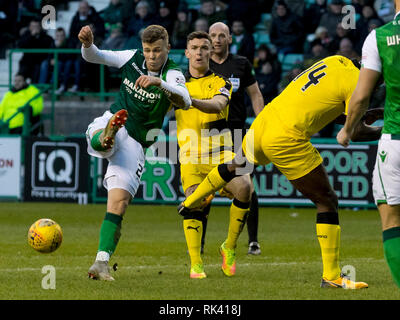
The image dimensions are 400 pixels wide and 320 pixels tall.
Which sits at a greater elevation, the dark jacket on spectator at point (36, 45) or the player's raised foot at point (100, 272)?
the dark jacket on spectator at point (36, 45)

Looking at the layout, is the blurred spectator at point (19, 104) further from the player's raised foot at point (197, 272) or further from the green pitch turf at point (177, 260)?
the player's raised foot at point (197, 272)

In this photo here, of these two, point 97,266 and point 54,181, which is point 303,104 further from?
point 54,181

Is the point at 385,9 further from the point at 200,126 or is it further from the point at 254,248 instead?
the point at 200,126

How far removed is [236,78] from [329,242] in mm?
3300

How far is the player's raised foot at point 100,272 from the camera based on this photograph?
25.3ft

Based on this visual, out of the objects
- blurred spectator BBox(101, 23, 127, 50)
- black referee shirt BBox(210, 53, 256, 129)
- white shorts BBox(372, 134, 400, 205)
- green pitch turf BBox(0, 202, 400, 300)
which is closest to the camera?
white shorts BBox(372, 134, 400, 205)

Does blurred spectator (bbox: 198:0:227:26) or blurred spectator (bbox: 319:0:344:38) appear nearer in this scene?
blurred spectator (bbox: 319:0:344:38)

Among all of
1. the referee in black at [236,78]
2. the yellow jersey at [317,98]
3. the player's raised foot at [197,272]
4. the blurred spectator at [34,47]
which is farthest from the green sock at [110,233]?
the blurred spectator at [34,47]

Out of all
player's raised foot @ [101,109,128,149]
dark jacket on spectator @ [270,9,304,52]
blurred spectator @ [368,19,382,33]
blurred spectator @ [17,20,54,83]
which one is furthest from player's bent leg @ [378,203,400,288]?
blurred spectator @ [17,20,54,83]

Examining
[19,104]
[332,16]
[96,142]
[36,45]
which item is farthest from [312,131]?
[36,45]

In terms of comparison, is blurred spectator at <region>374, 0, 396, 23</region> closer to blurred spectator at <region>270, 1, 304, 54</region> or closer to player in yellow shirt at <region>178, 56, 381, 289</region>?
blurred spectator at <region>270, 1, 304, 54</region>

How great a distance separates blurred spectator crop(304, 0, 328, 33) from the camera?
20.6 meters

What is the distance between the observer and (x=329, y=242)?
7.58 metres

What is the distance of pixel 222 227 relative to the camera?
13938 millimetres
